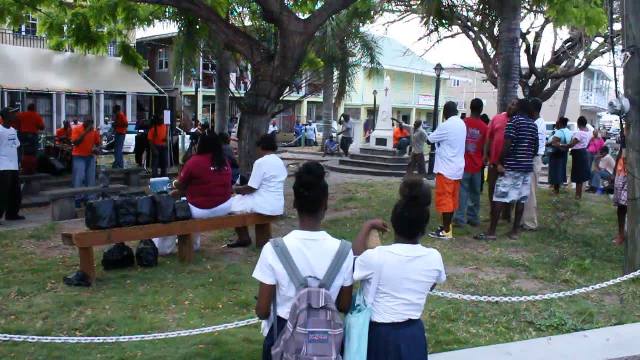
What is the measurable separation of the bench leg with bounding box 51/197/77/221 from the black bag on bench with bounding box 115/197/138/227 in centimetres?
402

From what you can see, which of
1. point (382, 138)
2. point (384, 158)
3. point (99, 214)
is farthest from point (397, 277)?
point (382, 138)

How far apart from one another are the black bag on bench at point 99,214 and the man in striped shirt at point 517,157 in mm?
4851

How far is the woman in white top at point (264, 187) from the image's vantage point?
7.62m

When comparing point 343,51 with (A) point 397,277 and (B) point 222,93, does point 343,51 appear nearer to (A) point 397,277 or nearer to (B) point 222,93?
(B) point 222,93

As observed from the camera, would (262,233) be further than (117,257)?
Yes

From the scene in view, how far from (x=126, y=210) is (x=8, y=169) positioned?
13.7 ft

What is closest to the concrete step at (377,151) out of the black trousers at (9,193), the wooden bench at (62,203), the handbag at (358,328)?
the wooden bench at (62,203)

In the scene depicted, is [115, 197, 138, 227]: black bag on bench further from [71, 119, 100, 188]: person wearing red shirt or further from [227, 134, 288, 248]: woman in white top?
[71, 119, 100, 188]: person wearing red shirt

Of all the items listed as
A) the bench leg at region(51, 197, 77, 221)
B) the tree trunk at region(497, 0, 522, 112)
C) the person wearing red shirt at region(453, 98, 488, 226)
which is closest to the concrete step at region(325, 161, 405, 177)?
the tree trunk at region(497, 0, 522, 112)

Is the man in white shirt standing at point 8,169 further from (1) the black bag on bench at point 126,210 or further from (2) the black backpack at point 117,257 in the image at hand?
(1) the black bag on bench at point 126,210

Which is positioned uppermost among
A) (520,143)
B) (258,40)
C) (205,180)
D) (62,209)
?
(258,40)

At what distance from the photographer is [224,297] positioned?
6070mm

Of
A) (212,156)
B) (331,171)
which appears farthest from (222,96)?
(212,156)

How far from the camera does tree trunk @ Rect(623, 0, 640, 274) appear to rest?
22.7ft
